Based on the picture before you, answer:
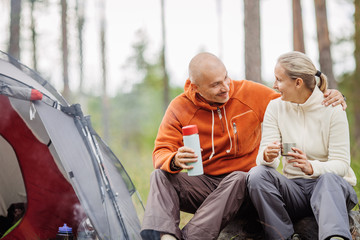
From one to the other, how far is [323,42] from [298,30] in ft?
4.00

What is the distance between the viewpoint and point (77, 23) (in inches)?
551

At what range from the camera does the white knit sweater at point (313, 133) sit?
2330 mm

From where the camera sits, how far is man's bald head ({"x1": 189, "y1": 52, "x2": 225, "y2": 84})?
262 centimetres

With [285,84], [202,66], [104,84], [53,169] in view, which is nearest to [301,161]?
[285,84]

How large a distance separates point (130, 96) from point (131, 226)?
2180cm

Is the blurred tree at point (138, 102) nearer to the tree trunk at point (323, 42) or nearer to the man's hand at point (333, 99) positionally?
the tree trunk at point (323, 42)

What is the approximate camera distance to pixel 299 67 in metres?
2.42

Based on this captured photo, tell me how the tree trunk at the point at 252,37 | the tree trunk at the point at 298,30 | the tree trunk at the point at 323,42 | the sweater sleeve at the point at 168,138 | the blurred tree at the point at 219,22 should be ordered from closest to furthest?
the sweater sleeve at the point at 168,138 < the tree trunk at the point at 252,37 < the tree trunk at the point at 323,42 < the tree trunk at the point at 298,30 < the blurred tree at the point at 219,22

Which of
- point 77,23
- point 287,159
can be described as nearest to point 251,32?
point 287,159

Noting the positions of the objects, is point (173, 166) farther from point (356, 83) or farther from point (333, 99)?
point (356, 83)

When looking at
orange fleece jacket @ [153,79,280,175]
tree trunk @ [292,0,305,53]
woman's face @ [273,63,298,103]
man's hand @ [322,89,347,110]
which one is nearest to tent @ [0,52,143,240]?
orange fleece jacket @ [153,79,280,175]

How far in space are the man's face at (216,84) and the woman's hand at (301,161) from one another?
60 centimetres

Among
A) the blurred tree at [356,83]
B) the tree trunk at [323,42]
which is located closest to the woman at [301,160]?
the tree trunk at [323,42]

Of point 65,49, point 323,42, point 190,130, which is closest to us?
point 190,130
